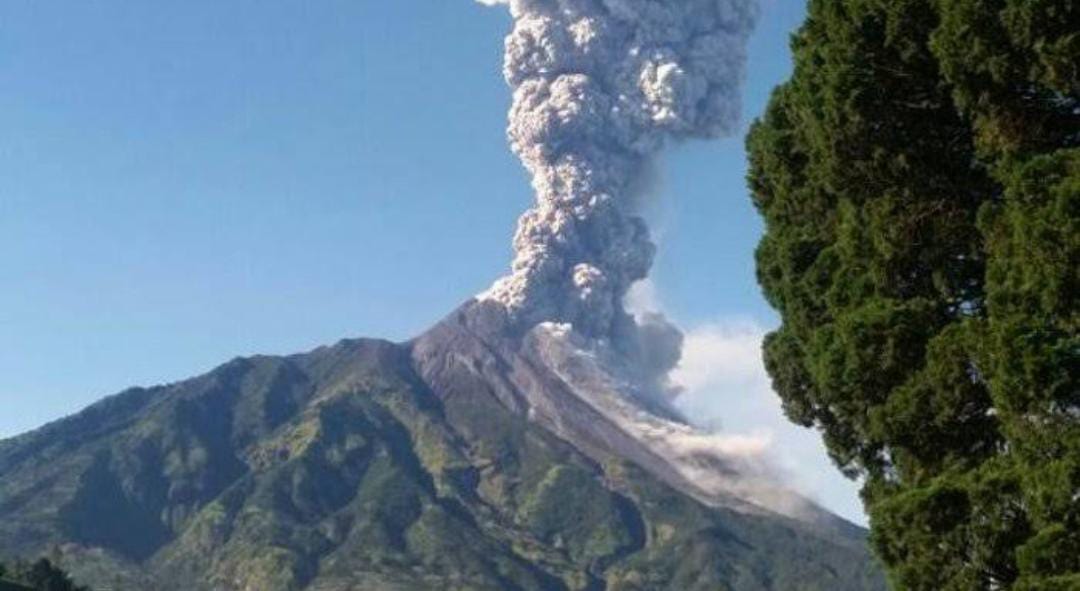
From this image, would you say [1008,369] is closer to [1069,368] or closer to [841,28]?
[1069,368]

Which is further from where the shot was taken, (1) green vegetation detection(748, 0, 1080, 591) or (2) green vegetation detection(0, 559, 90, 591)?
(2) green vegetation detection(0, 559, 90, 591)

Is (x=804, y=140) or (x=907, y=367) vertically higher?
(x=804, y=140)

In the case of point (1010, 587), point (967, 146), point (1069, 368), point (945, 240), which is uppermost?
point (967, 146)

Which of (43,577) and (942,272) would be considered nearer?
(942,272)

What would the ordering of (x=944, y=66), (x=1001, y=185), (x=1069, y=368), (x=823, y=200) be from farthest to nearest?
(x=823, y=200) → (x=1001, y=185) → (x=944, y=66) → (x=1069, y=368)

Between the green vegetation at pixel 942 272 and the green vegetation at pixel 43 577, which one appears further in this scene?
the green vegetation at pixel 43 577

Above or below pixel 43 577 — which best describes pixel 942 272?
below

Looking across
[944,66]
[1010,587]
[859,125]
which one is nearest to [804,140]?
[859,125]

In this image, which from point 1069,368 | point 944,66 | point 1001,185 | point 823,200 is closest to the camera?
point 1069,368
